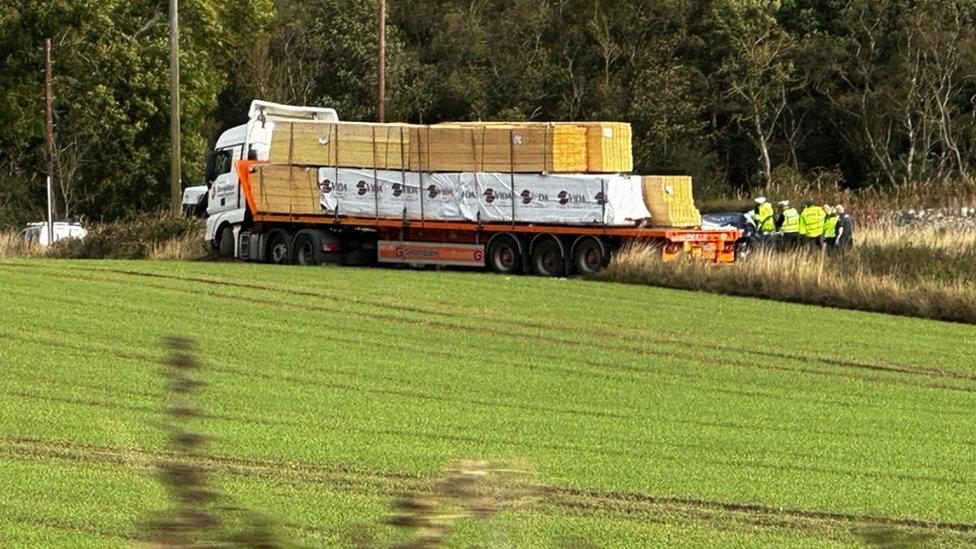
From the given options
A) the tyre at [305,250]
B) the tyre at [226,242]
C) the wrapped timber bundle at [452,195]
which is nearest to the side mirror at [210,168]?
the tyre at [226,242]

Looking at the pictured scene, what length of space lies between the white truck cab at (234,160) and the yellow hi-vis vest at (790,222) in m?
10.8

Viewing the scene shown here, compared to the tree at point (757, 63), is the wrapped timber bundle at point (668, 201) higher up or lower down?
lower down

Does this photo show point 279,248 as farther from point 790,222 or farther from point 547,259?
point 790,222

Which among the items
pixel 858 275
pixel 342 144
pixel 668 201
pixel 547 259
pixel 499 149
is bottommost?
pixel 858 275

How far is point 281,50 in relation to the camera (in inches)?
2751

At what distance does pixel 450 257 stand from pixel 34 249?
12.9m

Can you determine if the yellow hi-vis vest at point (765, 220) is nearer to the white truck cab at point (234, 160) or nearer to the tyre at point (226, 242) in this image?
the white truck cab at point (234, 160)

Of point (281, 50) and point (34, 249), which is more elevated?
point (281, 50)

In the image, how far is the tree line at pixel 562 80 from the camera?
60.5 meters

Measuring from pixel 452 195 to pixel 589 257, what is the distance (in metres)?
3.33

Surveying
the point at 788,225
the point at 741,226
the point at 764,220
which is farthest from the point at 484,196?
the point at 741,226

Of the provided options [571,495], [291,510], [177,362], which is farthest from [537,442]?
[177,362]

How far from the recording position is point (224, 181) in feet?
125

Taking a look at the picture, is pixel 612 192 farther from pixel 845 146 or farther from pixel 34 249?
pixel 845 146
